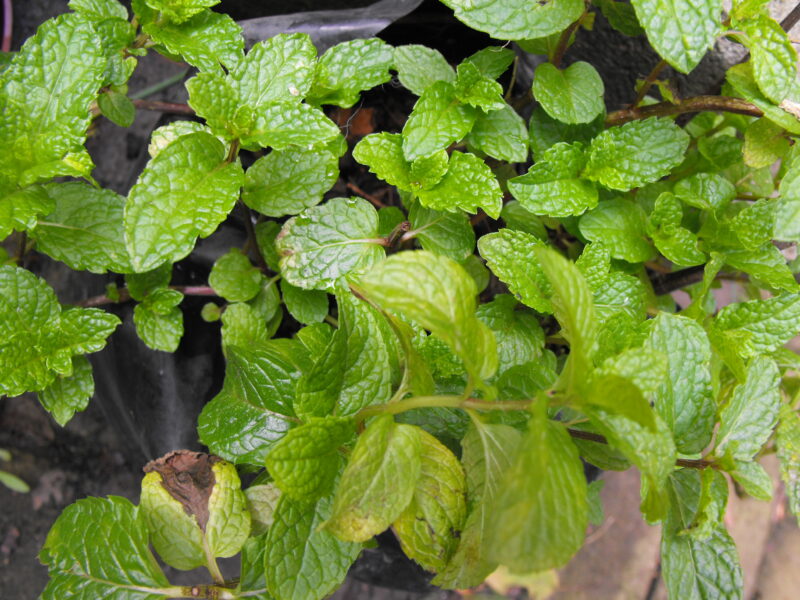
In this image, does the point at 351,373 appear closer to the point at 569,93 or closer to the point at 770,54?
the point at 569,93

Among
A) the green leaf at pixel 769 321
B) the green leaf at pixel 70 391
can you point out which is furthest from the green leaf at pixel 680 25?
the green leaf at pixel 70 391

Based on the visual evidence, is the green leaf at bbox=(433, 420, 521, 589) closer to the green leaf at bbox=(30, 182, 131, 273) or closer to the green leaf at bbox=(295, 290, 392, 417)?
the green leaf at bbox=(295, 290, 392, 417)

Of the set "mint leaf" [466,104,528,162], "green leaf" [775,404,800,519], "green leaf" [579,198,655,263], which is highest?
"mint leaf" [466,104,528,162]

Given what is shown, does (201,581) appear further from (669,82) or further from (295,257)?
(669,82)

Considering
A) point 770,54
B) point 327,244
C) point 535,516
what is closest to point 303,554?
point 535,516

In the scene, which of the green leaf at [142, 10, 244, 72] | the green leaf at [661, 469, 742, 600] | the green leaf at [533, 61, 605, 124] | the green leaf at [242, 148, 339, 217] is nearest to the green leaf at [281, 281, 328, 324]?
the green leaf at [242, 148, 339, 217]

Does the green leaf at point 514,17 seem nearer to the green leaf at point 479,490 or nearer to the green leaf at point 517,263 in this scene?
the green leaf at point 517,263
